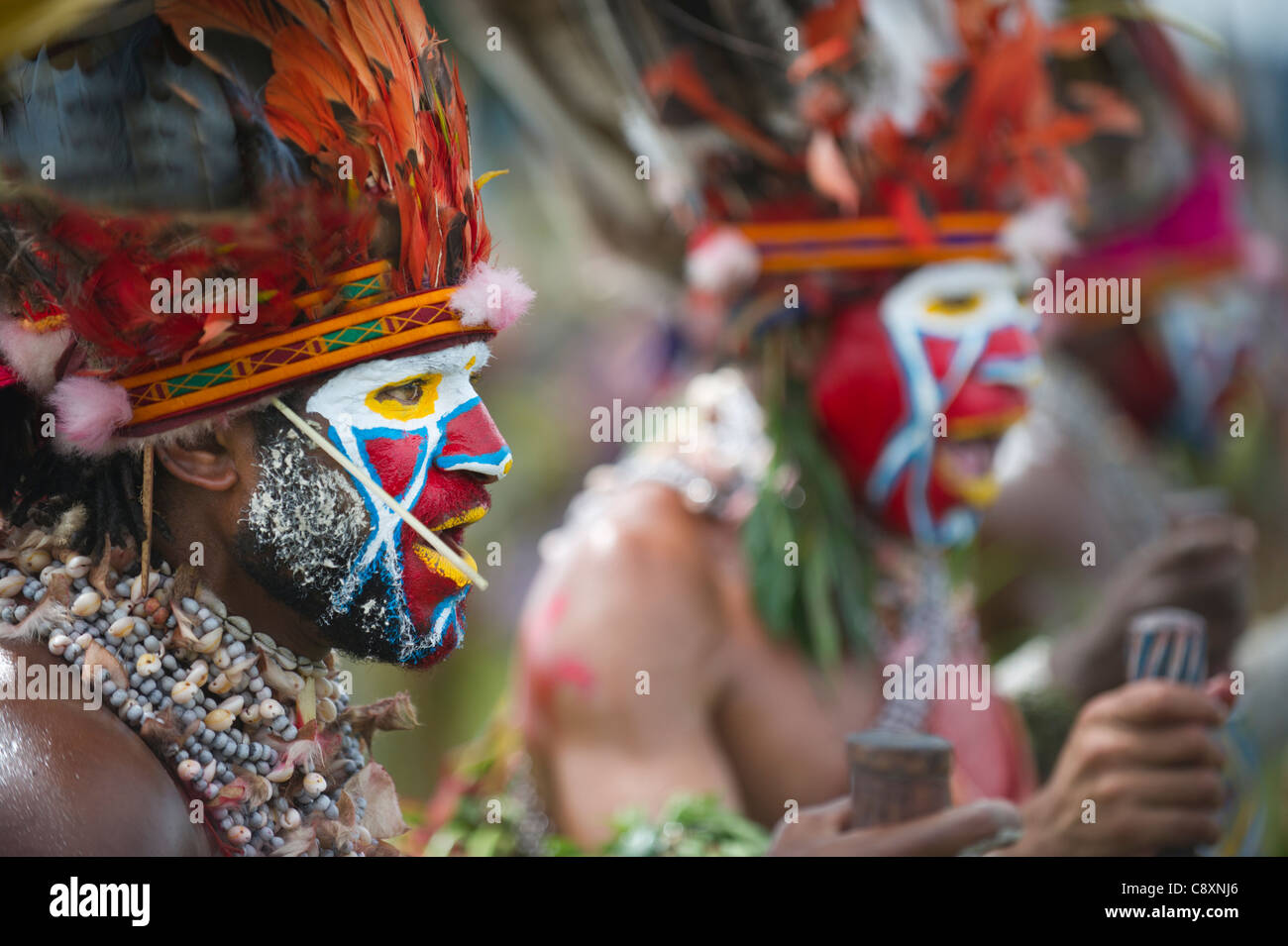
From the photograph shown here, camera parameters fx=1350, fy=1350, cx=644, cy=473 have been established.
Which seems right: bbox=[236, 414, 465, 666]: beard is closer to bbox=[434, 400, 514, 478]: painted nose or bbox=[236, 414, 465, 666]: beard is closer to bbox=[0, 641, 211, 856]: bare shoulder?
bbox=[434, 400, 514, 478]: painted nose

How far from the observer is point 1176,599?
292 centimetres

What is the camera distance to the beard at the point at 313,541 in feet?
4.26

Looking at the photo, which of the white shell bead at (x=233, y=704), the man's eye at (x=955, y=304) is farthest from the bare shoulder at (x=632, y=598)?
the white shell bead at (x=233, y=704)

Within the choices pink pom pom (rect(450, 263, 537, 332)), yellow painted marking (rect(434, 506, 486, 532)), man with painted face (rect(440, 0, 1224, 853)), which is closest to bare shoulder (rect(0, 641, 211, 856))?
yellow painted marking (rect(434, 506, 486, 532))

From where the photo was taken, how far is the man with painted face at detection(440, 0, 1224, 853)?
252cm

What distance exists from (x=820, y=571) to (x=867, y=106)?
0.91 meters

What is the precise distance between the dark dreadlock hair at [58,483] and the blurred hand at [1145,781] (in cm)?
147

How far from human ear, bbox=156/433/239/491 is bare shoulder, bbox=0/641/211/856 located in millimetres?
239

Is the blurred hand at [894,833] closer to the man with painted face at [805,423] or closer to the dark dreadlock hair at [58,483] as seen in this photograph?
the man with painted face at [805,423]

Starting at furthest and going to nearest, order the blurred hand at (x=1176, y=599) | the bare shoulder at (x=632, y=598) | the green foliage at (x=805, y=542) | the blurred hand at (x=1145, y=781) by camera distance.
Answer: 1. the blurred hand at (x=1176, y=599)
2. the green foliage at (x=805, y=542)
3. the bare shoulder at (x=632, y=598)
4. the blurred hand at (x=1145, y=781)
